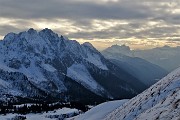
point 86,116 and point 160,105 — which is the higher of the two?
point 160,105

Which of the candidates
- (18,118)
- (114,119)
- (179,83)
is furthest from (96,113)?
(18,118)

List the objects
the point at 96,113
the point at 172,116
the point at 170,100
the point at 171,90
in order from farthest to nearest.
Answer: the point at 96,113 < the point at 171,90 < the point at 170,100 < the point at 172,116

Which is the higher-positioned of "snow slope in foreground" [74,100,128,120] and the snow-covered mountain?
the snow-covered mountain

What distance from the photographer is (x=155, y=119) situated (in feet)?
55.3

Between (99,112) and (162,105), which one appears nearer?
(162,105)

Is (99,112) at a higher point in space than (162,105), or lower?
lower

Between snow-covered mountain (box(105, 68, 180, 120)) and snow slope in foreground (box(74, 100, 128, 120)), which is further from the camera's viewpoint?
snow slope in foreground (box(74, 100, 128, 120))

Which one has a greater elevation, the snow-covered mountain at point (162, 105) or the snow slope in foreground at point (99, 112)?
the snow-covered mountain at point (162, 105)

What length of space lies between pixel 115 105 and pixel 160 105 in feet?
62.4

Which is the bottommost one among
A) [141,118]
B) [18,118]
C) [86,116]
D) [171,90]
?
[18,118]

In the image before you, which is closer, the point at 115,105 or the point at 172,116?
the point at 172,116

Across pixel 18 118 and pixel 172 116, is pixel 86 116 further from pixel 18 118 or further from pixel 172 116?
pixel 18 118

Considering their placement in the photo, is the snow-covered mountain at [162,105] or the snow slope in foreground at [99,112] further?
the snow slope in foreground at [99,112]

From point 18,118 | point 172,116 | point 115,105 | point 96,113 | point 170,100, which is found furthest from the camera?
point 18,118
